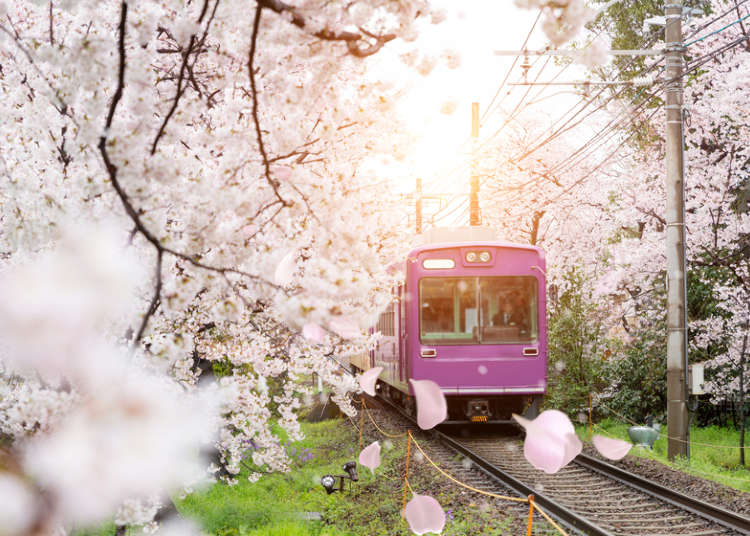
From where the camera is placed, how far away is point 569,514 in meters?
6.97

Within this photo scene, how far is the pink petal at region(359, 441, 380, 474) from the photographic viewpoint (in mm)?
10297

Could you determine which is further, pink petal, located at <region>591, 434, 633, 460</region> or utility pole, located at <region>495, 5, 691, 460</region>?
utility pole, located at <region>495, 5, 691, 460</region>

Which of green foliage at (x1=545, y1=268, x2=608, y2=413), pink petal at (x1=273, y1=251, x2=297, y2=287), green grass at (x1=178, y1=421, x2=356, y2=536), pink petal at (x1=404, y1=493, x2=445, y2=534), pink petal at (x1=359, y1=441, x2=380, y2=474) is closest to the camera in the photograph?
pink petal at (x1=273, y1=251, x2=297, y2=287)

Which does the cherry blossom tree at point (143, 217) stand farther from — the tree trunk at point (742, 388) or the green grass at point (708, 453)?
the tree trunk at point (742, 388)

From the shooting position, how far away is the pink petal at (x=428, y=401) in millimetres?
8820

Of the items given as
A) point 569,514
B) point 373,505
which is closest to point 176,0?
point 569,514

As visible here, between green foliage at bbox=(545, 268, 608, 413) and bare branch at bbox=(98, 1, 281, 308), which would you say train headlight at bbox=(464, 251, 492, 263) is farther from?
bare branch at bbox=(98, 1, 281, 308)

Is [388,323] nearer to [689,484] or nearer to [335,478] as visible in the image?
[335,478]

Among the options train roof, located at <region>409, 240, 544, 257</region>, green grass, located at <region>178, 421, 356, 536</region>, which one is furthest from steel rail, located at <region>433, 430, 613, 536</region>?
train roof, located at <region>409, 240, 544, 257</region>

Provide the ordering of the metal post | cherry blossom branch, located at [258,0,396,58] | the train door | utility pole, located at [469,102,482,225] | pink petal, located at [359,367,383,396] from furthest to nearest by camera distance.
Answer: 1. utility pole, located at [469,102,482,225]
2. the train door
3. the metal post
4. pink petal, located at [359,367,383,396]
5. cherry blossom branch, located at [258,0,396,58]

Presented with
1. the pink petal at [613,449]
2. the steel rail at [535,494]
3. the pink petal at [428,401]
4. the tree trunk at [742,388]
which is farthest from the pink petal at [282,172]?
the tree trunk at [742,388]

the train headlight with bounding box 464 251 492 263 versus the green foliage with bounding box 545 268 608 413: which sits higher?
the train headlight with bounding box 464 251 492 263

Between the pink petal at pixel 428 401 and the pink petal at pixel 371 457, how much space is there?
0.84 meters

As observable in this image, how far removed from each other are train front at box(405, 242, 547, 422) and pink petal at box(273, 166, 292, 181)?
718 centimetres
